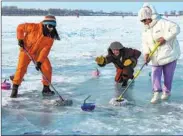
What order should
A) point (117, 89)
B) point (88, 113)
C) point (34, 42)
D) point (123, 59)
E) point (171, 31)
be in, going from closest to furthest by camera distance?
point (88, 113), point (171, 31), point (34, 42), point (117, 89), point (123, 59)

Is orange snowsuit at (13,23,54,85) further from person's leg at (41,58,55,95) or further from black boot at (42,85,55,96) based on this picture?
black boot at (42,85,55,96)

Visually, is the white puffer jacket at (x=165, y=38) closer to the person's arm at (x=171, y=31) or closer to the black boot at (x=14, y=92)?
the person's arm at (x=171, y=31)

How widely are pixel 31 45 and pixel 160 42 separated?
2.16 meters

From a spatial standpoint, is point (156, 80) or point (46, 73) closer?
point (156, 80)

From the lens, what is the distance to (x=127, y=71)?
7836 mm

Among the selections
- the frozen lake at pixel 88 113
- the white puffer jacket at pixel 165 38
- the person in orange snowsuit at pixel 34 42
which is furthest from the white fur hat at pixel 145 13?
the person in orange snowsuit at pixel 34 42

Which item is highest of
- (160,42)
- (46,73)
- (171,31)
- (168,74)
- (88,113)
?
(171,31)

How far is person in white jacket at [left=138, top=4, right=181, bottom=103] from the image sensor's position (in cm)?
670

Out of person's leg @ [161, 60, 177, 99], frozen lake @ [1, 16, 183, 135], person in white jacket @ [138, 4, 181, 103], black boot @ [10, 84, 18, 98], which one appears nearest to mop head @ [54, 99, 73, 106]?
frozen lake @ [1, 16, 183, 135]

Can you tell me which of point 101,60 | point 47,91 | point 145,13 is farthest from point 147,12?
point 47,91

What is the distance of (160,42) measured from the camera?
6.70 m

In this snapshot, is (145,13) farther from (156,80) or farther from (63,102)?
(63,102)

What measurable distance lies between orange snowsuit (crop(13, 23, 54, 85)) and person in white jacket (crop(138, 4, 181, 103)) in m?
1.65

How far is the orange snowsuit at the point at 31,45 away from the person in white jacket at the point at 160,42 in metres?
1.65
